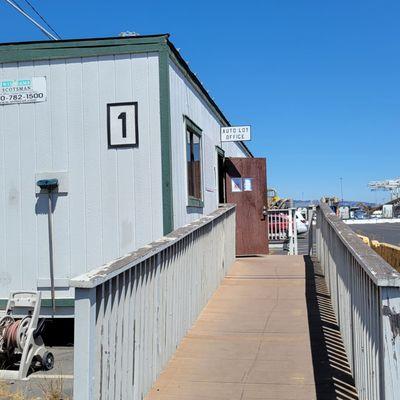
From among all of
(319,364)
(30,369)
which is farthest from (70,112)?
(319,364)

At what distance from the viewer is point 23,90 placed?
786 centimetres

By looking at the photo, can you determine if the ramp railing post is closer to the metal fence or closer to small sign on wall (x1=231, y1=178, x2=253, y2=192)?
small sign on wall (x1=231, y1=178, x2=253, y2=192)

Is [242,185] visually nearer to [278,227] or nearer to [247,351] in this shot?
[278,227]

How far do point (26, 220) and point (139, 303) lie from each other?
4021mm

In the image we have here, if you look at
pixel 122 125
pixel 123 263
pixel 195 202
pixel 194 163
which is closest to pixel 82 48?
pixel 122 125

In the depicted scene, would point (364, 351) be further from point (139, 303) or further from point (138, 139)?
point (138, 139)

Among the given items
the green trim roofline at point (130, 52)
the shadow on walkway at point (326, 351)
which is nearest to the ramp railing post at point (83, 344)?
the shadow on walkway at point (326, 351)

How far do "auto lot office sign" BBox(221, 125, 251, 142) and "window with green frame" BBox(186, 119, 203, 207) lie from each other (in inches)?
82.8

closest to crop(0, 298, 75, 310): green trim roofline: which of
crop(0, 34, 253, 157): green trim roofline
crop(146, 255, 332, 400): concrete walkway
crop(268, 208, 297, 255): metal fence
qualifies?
crop(146, 255, 332, 400): concrete walkway

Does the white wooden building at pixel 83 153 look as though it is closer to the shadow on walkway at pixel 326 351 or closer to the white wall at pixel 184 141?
the white wall at pixel 184 141

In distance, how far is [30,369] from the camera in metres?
6.81

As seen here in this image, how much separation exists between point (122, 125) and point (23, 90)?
5.06 ft

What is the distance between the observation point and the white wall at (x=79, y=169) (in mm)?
7605

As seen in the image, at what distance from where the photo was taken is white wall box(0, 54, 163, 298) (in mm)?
7605
